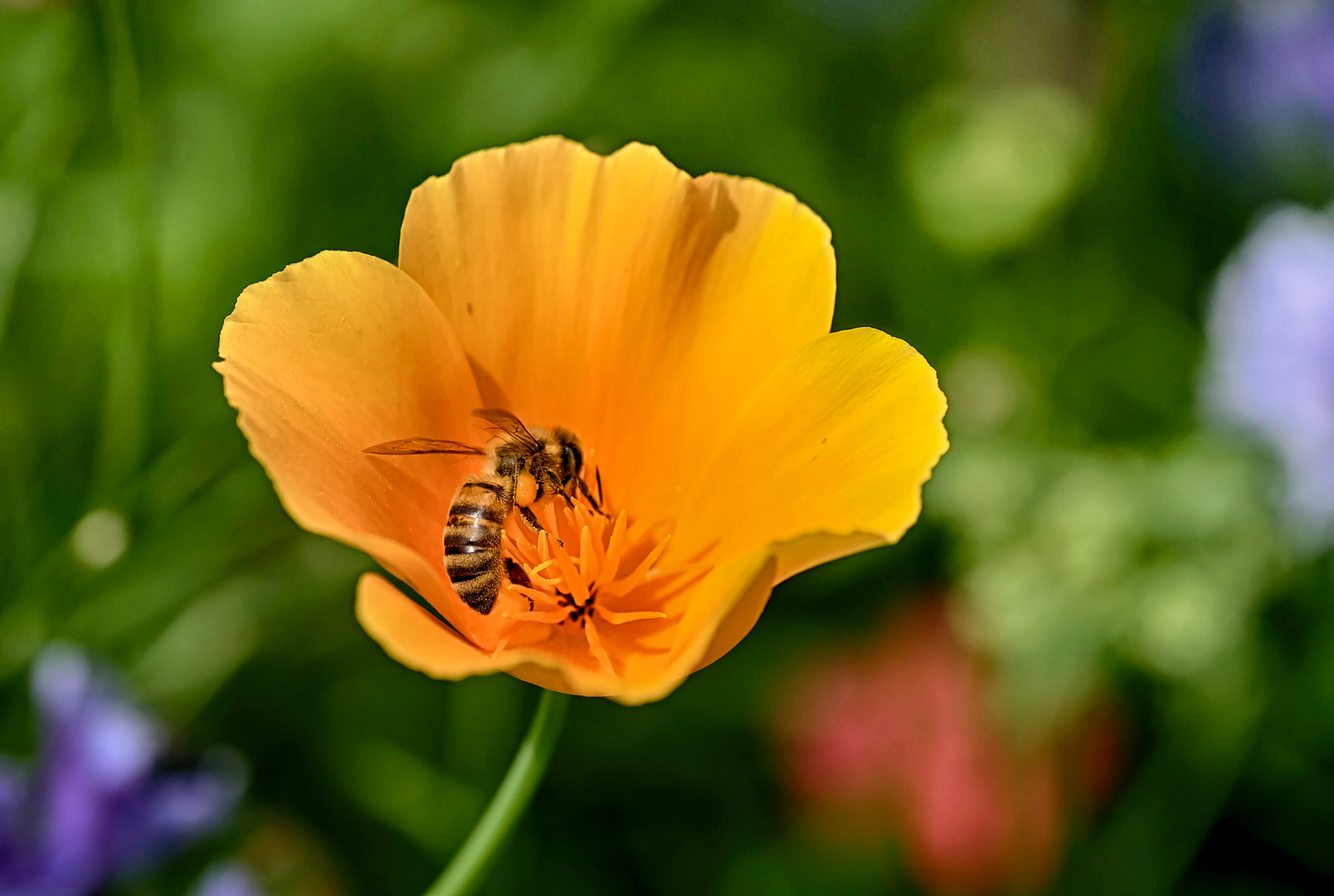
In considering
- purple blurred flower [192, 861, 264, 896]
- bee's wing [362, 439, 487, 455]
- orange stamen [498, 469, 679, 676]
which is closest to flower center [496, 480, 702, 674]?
orange stamen [498, 469, 679, 676]

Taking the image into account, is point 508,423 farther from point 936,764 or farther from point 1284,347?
point 1284,347

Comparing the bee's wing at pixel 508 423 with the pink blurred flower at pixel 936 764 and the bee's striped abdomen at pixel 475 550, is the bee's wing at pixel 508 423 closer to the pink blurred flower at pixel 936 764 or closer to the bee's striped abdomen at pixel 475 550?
the bee's striped abdomen at pixel 475 550

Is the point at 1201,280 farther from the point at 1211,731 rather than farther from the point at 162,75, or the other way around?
the point at 162,75

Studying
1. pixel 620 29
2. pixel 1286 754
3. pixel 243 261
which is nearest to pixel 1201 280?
pixel 1286 754

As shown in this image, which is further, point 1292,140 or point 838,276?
point 1292,140

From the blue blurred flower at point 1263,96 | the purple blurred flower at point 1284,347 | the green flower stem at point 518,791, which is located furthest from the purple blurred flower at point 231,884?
the blue blurred flower at point 1263,96

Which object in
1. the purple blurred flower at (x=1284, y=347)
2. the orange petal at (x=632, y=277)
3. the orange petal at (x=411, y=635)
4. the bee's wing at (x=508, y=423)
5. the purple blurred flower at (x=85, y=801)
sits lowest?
the purple blurred flower at (x=85, y=801)
